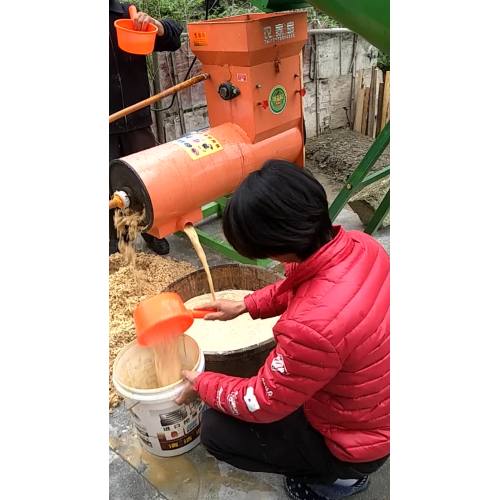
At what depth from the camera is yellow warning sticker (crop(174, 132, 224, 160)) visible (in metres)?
2.50

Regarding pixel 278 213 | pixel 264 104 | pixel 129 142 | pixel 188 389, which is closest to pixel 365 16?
pixel 264 104

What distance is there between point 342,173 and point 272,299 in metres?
3.89

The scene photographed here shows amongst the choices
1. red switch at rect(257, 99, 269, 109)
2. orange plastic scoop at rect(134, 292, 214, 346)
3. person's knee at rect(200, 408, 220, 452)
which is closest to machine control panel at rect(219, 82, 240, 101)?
red switch at rect(257, 99, 269, 109)

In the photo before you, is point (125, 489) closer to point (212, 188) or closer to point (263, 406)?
point (263, 406)

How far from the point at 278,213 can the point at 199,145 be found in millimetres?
1365

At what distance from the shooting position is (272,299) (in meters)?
1.91

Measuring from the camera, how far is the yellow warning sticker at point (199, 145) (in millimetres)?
2502

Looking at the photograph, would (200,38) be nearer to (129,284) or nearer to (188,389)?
(129,284)

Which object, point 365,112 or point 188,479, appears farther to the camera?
point 365,112

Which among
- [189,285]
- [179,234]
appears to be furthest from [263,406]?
[179,234]

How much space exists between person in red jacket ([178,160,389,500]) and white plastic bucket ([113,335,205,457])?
20 cm

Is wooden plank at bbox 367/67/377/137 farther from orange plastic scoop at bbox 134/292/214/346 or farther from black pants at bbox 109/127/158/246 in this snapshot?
orange plastic scoop at bbox 134/292/214/346

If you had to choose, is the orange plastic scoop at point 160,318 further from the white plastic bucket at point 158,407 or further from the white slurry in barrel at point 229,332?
the white slurry in barrel at point 229,332

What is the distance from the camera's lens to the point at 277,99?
113 inches
